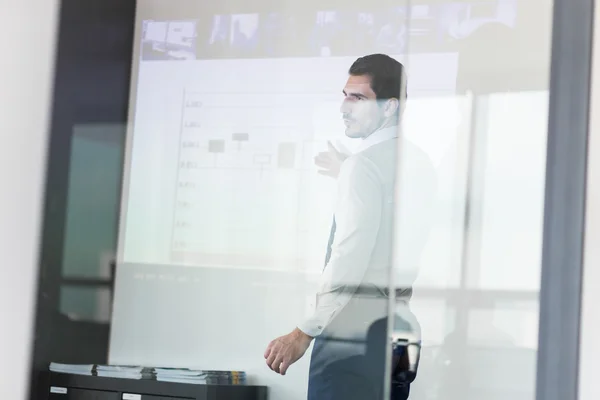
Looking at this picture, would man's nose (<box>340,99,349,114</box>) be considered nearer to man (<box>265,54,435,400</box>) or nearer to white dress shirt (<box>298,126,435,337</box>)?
man (<box>265,54,435,400</box>)

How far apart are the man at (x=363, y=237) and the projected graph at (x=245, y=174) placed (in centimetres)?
10

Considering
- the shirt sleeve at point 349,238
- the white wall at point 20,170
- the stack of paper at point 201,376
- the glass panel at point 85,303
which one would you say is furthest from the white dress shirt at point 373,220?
the white wall at point 20,170

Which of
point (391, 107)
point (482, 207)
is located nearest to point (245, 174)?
point (391, 107)

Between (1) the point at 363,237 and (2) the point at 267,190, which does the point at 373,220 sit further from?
(2) the point at 267,190

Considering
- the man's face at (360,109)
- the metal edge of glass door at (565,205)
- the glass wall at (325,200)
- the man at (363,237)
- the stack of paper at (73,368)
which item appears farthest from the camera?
the stack of paper at (73,368)

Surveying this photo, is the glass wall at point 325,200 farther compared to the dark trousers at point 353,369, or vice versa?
the dark trousers at point 353,369

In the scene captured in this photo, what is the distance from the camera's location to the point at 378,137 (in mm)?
2488

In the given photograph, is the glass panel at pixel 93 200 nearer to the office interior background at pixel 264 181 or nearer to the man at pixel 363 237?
the office interior background at pixel 264 181

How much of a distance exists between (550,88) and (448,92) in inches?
11.4

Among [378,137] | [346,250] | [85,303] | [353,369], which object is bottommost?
[353,369]

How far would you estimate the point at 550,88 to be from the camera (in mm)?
2273

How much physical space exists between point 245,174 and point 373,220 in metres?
0.47

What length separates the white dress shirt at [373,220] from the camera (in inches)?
94.3

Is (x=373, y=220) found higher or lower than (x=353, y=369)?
higher
